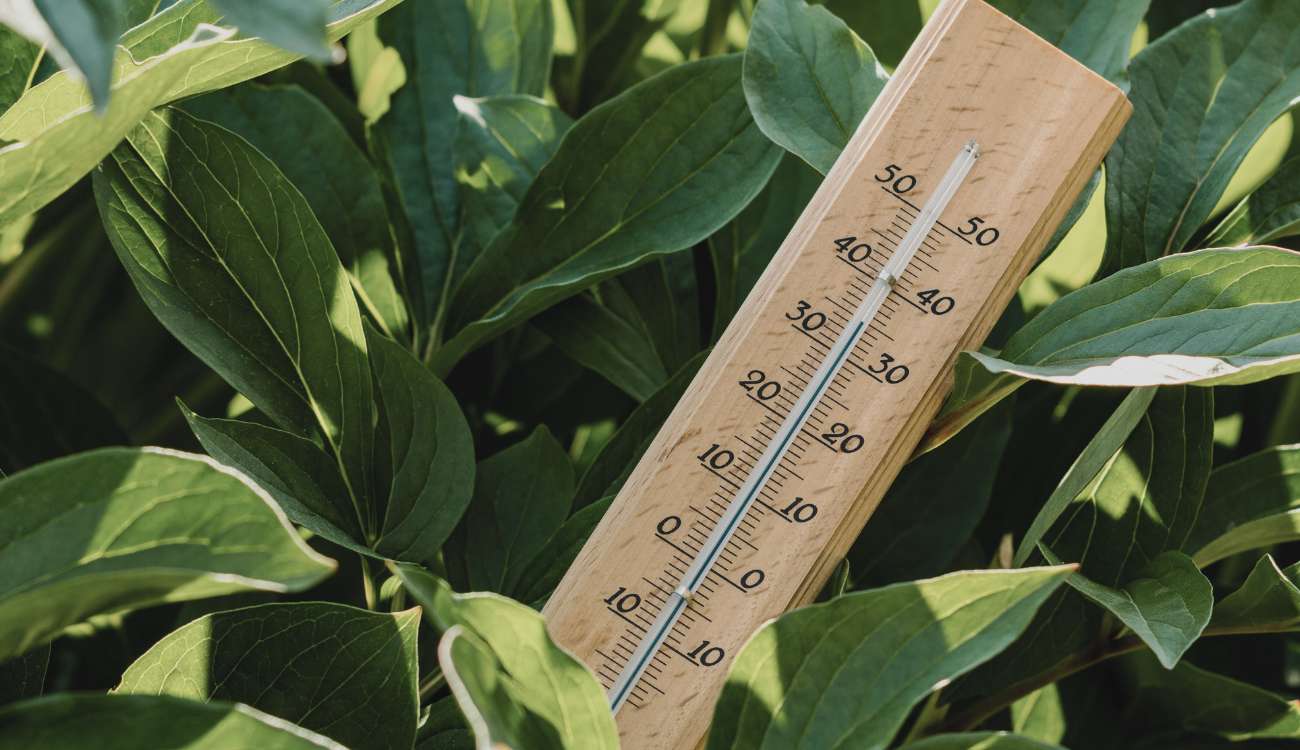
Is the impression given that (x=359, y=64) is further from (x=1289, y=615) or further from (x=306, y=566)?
(x=1289, y=615)

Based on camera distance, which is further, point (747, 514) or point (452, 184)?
point (452, 184)

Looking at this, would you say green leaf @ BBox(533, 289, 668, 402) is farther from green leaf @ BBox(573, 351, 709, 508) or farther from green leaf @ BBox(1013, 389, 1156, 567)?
green leaf @ BBox(1013, 389, 1156, 567)

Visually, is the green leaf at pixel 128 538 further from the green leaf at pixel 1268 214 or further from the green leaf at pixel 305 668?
the green leaf at pixel 1268 214

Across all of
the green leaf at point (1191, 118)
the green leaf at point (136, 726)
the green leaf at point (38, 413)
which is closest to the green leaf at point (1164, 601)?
the green leaf at point (1191, 118)

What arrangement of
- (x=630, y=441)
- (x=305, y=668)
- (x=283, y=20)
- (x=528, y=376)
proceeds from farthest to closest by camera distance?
(x=528, y=376) < (x=630, y=441) < (x=305, y=668) < (x=283, y=20)

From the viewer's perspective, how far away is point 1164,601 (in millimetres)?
385

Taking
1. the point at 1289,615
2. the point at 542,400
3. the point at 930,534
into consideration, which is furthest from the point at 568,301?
the point at 1289,615

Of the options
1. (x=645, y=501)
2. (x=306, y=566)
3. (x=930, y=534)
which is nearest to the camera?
(x=306, y=566)

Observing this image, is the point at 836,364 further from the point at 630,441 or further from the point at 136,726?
the point at 136,726

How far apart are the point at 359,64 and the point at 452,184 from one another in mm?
80

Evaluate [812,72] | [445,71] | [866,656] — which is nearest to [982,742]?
[866,656]

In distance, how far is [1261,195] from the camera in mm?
456

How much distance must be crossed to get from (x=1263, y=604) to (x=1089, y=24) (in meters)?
0.23

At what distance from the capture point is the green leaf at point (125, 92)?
0.97ft
